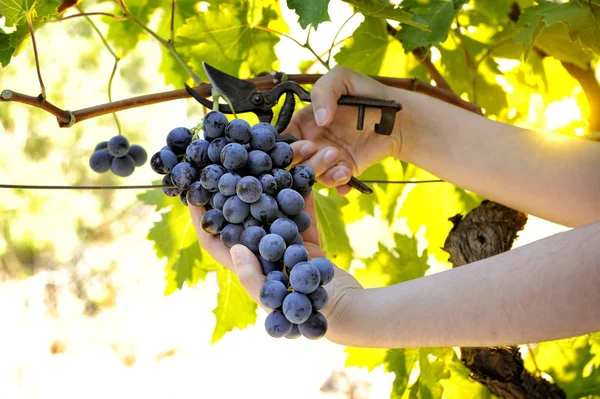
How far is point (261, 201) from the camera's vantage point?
1.80ft

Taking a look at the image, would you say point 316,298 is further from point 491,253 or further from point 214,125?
point 491,253

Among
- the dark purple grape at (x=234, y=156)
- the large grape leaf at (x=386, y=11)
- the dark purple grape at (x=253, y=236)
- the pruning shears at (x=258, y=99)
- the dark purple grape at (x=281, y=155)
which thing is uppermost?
the large grape leaf at (x=386, y=11)

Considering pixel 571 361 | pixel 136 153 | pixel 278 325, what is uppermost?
pixel 136 153

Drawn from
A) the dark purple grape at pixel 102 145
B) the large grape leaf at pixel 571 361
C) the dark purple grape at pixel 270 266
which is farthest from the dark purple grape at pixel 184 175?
the large grape leaf at pixel 571 361

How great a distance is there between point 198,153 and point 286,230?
0.12 meters

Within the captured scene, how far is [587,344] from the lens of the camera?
44.5 inches

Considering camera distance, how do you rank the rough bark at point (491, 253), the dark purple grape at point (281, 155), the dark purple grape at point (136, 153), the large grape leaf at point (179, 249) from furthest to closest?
the large grape leaf at point (179, 249) → the dark purple grape at point (136, 153) → the rough bark at point (491, 253) → the dark purple grape at point (281, 155)

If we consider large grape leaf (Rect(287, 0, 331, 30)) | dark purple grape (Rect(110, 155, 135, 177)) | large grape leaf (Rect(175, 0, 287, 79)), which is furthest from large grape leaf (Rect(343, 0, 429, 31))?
dark purple grape (Rect(110, 155, 135, 177))

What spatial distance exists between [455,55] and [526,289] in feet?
2.41

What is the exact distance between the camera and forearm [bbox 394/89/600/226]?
861 millimetres

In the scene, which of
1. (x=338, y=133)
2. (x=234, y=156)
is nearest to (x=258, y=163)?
(x=234, y=156)

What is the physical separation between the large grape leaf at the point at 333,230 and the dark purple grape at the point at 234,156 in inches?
25.2

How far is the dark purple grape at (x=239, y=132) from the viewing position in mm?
575

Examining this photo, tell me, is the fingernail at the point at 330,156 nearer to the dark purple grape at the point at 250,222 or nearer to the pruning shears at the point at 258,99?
the pruning shears at the point at 258,99
